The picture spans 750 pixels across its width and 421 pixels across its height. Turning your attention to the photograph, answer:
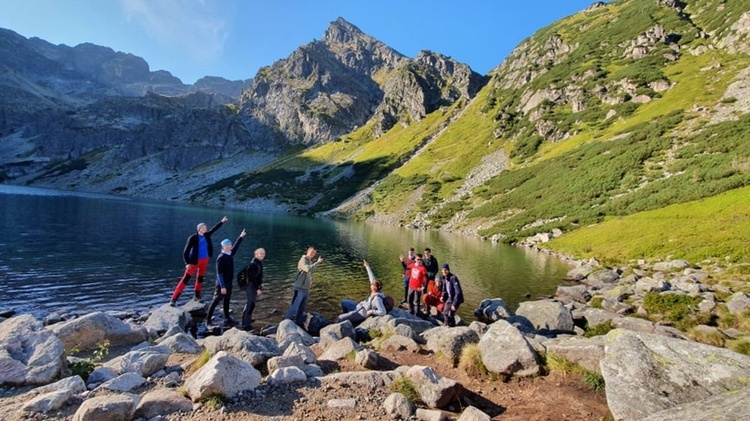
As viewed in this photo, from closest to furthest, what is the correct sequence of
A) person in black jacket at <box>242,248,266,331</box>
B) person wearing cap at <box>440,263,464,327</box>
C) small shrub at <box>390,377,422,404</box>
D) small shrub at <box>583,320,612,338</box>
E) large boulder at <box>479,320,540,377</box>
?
small shrub at <box>390,377,422,404</box> < large boulder at <box>479,320,540,377</box> < person in black jacket at <box>242,248,266,331</box> < person wearing cap at <box>440,263,464,327</box> < small shrub at <box>583,320,612,338</box>

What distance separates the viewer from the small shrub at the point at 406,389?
9.06 metres

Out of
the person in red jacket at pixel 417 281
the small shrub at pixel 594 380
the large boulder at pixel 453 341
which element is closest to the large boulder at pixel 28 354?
the large boulder at pixel 453 341

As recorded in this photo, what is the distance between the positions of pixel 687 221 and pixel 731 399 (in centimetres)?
4500

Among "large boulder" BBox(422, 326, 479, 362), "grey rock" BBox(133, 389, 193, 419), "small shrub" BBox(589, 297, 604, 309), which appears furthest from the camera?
"small shrub" BBox(589, 297, 604, 309)

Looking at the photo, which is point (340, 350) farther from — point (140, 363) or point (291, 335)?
point (140, 363)

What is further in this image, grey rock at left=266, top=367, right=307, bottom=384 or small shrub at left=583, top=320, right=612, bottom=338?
small shrub at left=583, top=320, right=612, bottom=338

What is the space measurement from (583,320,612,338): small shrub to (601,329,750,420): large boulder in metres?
12.5

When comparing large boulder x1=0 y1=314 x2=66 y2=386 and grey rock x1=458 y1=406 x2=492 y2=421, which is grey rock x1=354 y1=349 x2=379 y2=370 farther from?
large boulder x1=0 y1=314 x2=66 y2=386

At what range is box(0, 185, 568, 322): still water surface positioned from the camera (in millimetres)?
24516

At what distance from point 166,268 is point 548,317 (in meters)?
30.7

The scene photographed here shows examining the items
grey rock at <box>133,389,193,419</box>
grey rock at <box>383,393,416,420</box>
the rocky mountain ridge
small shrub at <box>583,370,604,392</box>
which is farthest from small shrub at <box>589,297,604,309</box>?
the rocky mountain ridge

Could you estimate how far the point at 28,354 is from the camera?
32.3 feet

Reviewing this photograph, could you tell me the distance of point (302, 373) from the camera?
31.7 ft

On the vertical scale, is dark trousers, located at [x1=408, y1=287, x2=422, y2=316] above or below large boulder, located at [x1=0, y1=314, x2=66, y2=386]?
below
